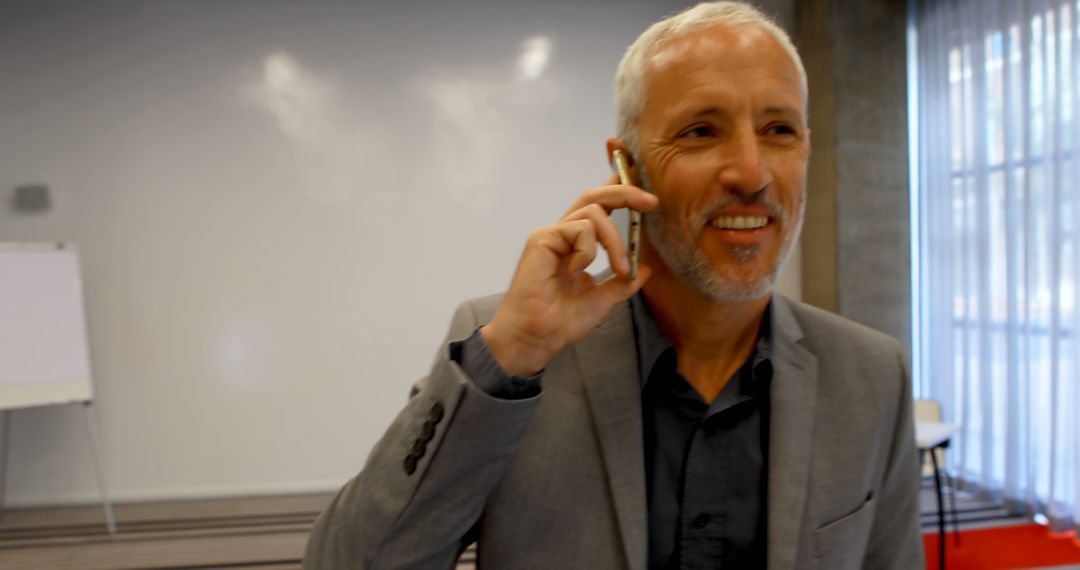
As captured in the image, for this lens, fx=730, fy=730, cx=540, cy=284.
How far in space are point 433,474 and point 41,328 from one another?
449 centimetres

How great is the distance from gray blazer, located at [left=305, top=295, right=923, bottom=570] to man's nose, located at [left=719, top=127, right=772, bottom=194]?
264mm

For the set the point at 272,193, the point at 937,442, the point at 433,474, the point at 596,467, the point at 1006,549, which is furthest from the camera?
the point at 272,193

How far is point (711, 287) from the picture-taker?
111cm

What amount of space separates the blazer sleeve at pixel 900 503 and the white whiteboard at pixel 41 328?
4.68m

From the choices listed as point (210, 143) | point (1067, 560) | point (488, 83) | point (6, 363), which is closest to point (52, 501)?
point (6, 363)

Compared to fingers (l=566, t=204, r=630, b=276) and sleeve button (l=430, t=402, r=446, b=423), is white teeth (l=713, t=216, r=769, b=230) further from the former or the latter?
sleeve button (l=430, t=402, r=446, b=423)

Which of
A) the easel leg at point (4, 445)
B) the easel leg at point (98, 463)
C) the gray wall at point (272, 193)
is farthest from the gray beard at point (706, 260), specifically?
the easel leg at point (4, 445)

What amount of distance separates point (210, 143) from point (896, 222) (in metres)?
4.89

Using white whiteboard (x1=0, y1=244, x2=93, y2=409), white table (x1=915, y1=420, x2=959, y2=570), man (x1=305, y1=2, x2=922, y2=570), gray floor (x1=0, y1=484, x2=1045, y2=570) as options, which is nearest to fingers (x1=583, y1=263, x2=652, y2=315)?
man (x1=305, y1=2, x2=922, y2=570)

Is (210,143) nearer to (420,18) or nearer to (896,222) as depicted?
(420,18)

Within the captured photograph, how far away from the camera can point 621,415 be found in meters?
1.06

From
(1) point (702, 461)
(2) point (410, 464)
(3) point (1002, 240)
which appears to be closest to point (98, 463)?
(2) point (410, 464)

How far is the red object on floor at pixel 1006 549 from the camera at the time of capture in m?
3.74

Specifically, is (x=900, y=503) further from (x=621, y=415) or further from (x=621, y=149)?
(x=621, y=149)
